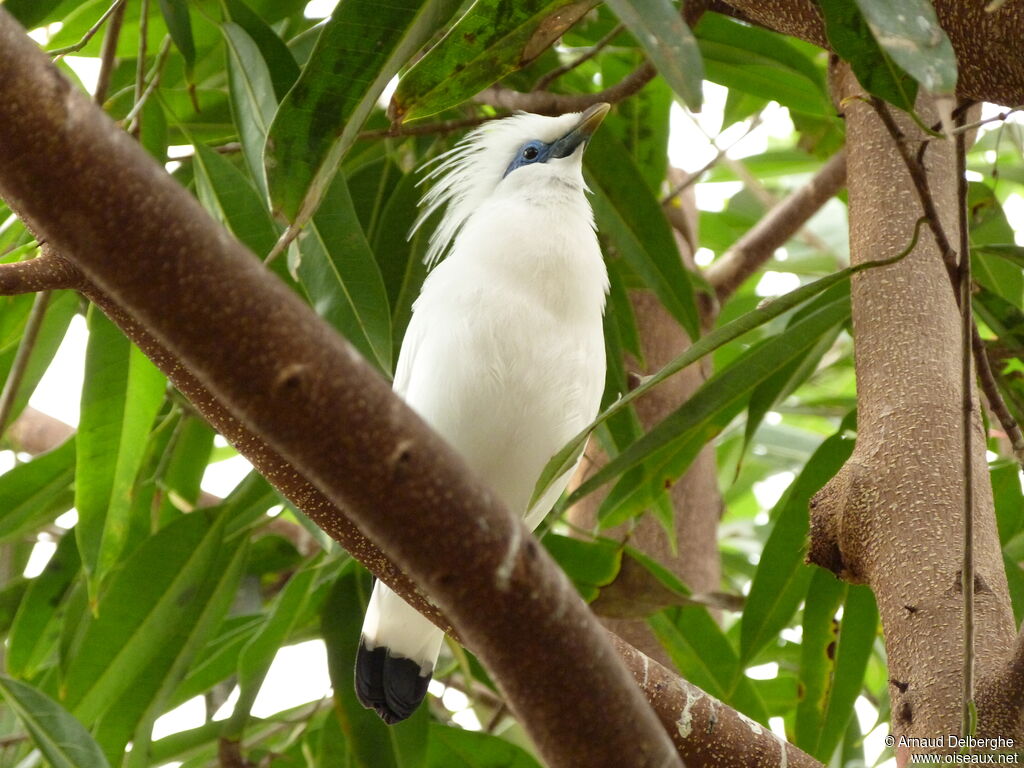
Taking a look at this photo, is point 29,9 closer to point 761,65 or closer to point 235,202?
point 235,202

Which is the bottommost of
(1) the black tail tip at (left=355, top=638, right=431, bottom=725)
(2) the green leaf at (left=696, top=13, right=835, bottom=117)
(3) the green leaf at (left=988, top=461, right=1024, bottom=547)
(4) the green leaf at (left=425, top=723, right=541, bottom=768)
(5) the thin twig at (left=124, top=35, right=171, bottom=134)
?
(4) the green leaf at (left=425, top=723, right=541, bottom=768)

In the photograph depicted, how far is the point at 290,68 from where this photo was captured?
70.6 inches

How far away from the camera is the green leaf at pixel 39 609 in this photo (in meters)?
2.08

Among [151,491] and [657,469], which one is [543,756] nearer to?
[657,469]

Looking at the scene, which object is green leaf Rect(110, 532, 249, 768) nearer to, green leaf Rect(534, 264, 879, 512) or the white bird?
the white bird

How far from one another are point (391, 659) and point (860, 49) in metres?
1.18

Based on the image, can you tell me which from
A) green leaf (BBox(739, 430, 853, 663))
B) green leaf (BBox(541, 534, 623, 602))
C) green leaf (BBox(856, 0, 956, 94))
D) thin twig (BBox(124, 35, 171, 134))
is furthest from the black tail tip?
green leaf (BBox(856, 0, 956, 94))

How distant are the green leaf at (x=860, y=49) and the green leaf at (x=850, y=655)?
1.02m

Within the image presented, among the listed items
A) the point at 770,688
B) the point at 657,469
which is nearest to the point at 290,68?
Result: the point at 657,469

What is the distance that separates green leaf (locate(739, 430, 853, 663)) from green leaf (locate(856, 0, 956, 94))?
1.12 meters

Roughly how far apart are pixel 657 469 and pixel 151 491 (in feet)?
3.26

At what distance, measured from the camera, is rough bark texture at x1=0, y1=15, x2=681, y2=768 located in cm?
68

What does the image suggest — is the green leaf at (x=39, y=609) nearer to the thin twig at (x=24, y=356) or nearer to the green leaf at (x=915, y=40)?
the thin twig at (x=24, y=356)

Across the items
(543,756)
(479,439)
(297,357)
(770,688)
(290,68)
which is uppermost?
(290,68)
